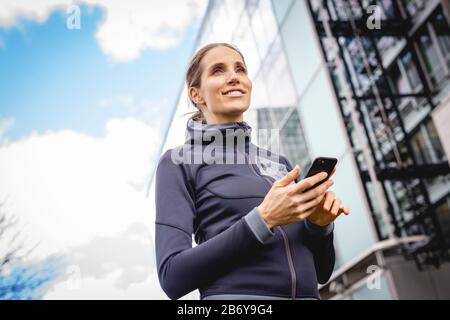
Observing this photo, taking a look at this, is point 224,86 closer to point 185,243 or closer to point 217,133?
point 217,133

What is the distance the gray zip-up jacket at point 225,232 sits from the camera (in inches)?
36.6

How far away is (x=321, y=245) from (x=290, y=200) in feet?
0.92

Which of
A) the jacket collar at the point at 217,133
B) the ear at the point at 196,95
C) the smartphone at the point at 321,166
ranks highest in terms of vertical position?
the ear at the point at 196,95

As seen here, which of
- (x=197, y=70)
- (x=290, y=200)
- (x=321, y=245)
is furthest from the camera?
(x=197, y=70)

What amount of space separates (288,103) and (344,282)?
369 centimetres

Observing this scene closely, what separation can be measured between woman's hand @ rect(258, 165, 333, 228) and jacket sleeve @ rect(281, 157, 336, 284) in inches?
7.3

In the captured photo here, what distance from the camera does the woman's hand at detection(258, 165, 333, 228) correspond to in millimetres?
889

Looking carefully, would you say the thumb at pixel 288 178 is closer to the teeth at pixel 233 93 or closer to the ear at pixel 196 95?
the teeth at pixel 233 93

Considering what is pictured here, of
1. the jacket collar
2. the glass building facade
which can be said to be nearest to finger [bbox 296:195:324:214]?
the jacket collar

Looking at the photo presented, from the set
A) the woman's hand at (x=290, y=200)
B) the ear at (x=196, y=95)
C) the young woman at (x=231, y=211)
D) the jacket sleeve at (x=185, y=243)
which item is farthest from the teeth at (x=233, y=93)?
the woman's hand at (x=290, y=200)

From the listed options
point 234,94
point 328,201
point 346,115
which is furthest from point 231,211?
point 346,115

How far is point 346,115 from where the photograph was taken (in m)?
8.56

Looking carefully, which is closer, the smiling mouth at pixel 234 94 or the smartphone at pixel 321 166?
the smartphone at pixel 321 166

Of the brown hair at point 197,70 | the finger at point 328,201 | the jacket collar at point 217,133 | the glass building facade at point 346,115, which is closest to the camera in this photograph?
the finger at point 328,201
